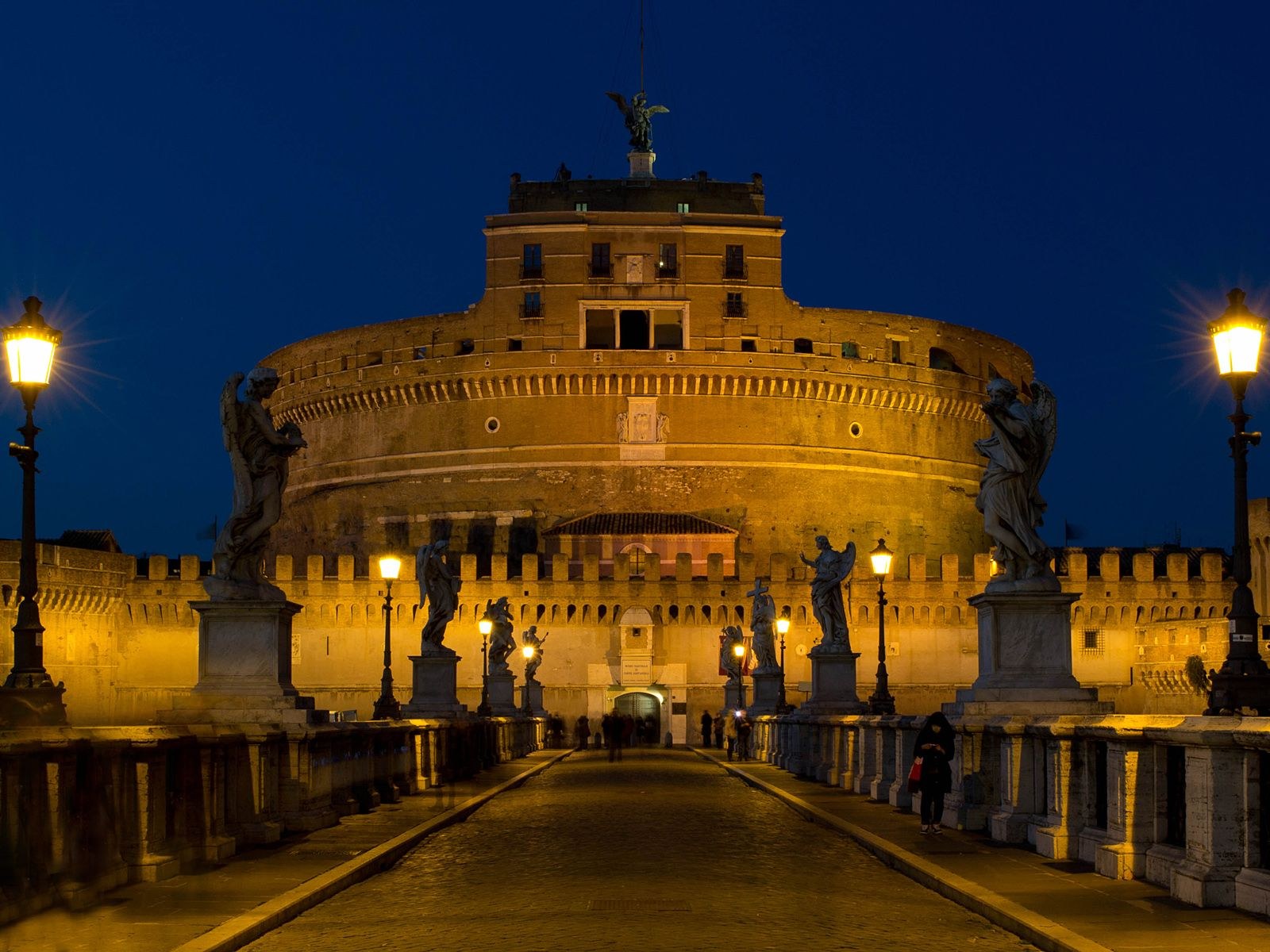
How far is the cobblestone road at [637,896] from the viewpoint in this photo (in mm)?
8195

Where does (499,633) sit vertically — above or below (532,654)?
above

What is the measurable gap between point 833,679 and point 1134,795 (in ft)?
49.6

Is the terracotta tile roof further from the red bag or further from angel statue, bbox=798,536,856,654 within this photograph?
the red bag

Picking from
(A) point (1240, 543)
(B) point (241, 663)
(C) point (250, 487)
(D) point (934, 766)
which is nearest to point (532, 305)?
(C) point (250, 487)

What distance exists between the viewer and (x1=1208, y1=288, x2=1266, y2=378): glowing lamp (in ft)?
39.7

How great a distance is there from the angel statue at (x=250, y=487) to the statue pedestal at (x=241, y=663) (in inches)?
5.5

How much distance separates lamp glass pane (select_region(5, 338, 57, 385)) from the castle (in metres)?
48.0

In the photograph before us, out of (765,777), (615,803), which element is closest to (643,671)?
(765,777)

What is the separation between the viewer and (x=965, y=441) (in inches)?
2985

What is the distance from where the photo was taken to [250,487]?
43.9 feet

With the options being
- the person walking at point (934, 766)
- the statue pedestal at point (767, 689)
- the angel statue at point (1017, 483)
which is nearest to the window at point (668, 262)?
the statue pedestal at point (767, 689)

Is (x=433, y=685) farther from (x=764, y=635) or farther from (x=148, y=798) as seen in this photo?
(x=148, y=798)

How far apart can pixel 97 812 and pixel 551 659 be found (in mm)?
51979

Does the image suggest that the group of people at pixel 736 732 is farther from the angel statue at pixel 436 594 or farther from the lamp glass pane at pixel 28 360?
the lamp glass pane at pixel 28 360
